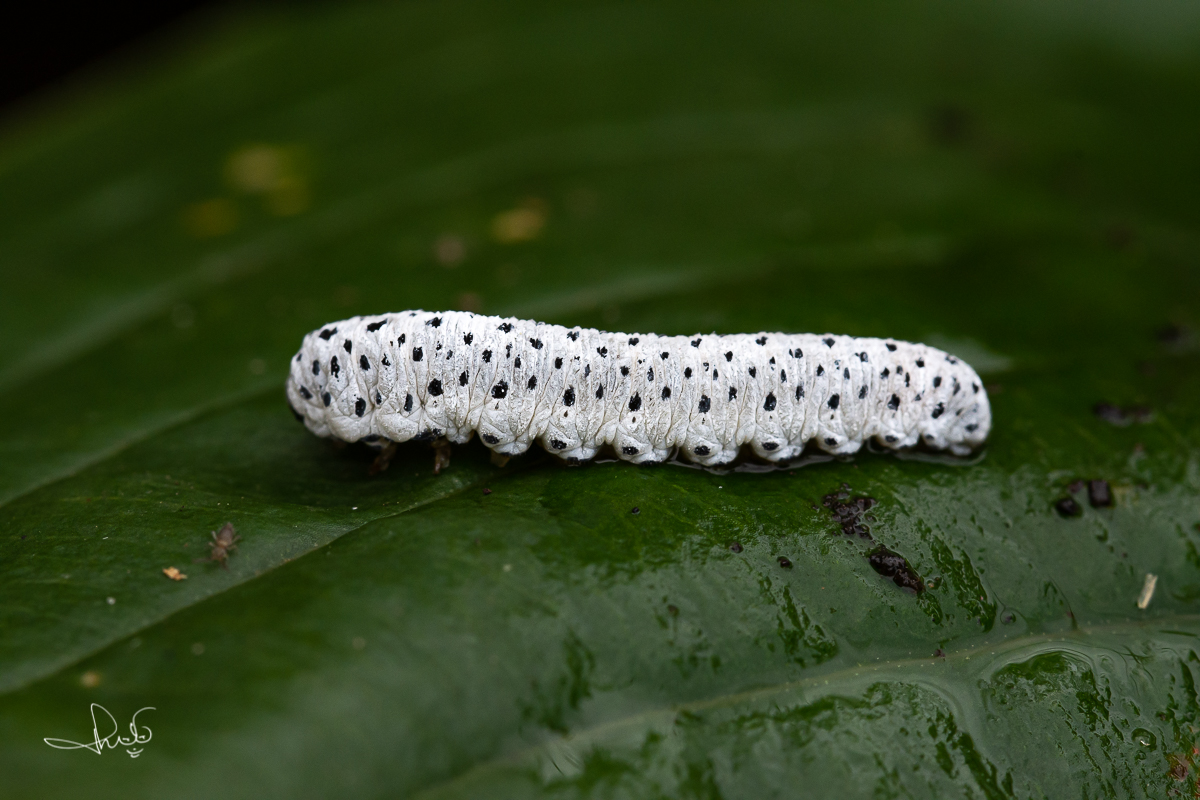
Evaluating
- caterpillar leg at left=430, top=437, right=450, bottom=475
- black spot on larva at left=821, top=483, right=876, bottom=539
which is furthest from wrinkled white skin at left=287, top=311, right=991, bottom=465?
black spot on larva at left=821, top=483, right=876, bottom=539

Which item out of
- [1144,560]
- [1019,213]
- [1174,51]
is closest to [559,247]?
[1019,213]

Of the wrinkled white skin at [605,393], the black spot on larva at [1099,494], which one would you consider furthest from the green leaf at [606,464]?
the wrinkled white skin at [605,393]

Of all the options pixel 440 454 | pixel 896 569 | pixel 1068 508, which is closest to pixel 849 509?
pixel 896 569

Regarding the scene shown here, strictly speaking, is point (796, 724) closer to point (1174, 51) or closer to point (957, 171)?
point (957, 171)

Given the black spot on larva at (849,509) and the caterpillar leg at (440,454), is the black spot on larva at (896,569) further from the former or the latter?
the caterpillar leg at (440,454)

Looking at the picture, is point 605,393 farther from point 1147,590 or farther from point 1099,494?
point 1147,590

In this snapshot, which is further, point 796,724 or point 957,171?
point 957,171

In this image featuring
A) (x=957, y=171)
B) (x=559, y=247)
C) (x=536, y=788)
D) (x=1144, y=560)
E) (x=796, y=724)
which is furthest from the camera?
(x=957, y=171)
